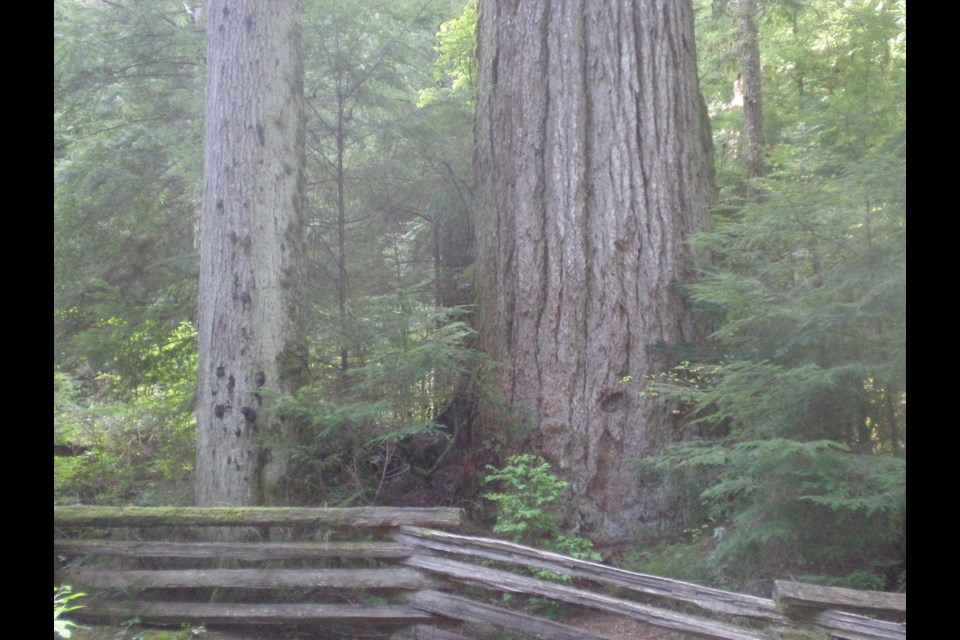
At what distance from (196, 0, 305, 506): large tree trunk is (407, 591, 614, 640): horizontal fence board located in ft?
6.88

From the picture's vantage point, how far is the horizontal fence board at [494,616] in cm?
533

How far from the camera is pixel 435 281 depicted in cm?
943

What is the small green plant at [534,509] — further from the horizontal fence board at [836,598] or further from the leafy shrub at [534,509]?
the horizontal fence board at [836,598]

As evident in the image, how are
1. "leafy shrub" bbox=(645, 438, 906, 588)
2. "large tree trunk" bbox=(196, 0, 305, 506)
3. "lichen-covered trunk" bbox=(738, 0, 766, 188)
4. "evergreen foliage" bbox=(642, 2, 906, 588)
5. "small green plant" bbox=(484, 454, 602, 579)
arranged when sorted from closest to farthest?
"evergreen foliage" bbox=(642, 2, 906, 588) < "leafy shrub" bbox=(645, 438, 906, 588) < "small green plant" bbox=(484, 454, 602, 579) < "large tree trunk" bbox=(196, 0, 305, 506) < "lichen-covered trunk" bbox=(738, 0, 766, 188)

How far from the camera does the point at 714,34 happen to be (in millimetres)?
11758

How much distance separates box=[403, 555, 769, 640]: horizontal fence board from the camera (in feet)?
15.7

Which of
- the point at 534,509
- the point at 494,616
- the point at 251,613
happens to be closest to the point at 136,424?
the point at 251,613

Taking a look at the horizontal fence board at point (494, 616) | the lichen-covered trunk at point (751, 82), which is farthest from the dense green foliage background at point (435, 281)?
the horizontal fence board at point (494, 616)

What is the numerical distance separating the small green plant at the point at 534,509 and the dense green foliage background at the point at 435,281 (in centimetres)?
65

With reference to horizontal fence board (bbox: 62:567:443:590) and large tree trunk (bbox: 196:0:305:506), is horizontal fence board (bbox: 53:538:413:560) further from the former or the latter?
large tree trunk (bbox: 196:0:305:506)

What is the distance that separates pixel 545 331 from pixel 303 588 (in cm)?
319

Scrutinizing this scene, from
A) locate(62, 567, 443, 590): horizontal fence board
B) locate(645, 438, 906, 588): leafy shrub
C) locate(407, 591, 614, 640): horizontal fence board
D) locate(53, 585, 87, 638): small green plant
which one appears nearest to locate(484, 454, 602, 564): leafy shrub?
locate(407, 591, 614, 640): horizontal fence board
